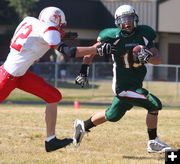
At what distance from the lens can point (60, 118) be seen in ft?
41.4

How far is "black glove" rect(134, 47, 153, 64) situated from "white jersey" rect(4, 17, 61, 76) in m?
1.15

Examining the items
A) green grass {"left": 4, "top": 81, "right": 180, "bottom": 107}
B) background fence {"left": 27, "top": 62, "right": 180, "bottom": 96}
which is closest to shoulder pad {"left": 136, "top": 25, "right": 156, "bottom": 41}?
green grass {"left": 4, "top": 81, "right": 180, "bottom": 107}

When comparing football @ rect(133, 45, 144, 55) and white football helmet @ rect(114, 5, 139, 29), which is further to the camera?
white football helmet @ rect(114, 5, 139, 29)

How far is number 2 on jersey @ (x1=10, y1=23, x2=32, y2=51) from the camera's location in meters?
8.05

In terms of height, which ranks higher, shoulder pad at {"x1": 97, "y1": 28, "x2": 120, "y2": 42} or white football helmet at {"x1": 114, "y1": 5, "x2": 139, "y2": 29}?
white football helmet at {"x1": 114, "y1": 5, "x2": 139, "y2": 29}

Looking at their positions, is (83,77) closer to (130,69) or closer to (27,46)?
(130,69)

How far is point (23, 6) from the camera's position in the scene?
35656 millimetres

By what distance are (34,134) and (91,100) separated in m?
13.6

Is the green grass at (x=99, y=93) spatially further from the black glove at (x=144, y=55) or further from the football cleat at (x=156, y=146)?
the black glove at (x=144, y=55)

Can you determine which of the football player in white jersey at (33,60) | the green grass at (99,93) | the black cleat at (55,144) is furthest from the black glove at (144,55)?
the green grass at (99,93)

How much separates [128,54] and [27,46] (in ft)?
4.38

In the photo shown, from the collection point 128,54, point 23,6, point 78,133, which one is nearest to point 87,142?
point 78,133

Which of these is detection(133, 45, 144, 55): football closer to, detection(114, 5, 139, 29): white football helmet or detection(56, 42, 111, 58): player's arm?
detection(114, 5, 139, 29): white football helmet

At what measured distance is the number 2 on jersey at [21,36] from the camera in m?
8.05
